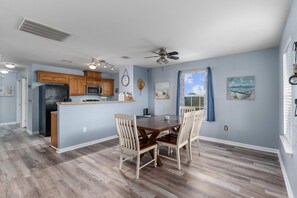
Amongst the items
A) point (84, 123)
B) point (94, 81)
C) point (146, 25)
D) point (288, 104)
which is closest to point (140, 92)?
point (94, 81)

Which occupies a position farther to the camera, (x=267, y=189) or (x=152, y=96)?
(x=152, y=96)

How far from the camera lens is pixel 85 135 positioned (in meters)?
3.91

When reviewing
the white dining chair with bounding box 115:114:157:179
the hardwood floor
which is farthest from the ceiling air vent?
the hardwood floor

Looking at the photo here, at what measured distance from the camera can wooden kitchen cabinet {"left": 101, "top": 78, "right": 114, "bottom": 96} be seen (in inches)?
259

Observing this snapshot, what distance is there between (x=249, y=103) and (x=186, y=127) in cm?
205

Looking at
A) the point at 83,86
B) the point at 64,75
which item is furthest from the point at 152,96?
the point at 64,75

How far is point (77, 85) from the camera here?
571 cm

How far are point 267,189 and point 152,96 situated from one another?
4141 millimetres

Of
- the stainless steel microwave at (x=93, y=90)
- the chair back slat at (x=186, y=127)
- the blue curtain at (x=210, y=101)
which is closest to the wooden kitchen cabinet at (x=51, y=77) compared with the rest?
the stainless steel microwave at (x=93, y=90)

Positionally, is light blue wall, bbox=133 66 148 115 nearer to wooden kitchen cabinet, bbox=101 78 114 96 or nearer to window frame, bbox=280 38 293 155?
wooden kitchen cabinet, bbox=101 78 114 96

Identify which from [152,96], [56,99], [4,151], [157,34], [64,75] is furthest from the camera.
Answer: [152,96]

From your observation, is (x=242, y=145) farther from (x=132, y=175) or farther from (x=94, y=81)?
(x=94, y=81)

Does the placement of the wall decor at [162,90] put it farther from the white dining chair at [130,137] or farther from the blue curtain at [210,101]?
the white dining chair at [130,137]

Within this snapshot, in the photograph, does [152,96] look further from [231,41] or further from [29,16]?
[29,16]
